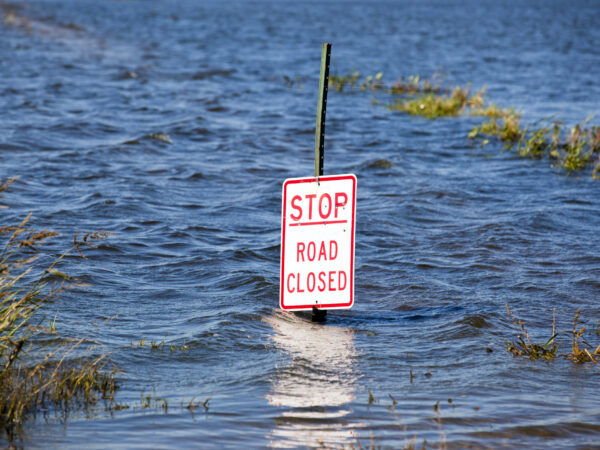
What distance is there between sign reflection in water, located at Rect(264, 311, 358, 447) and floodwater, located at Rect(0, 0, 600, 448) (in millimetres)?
17

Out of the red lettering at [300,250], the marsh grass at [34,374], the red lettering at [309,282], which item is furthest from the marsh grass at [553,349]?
the marsh grass at [34,374]

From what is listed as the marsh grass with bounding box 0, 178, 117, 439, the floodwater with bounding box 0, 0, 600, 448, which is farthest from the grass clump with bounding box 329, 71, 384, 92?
the marsh grass with bounding box 0, 178, 117, 439

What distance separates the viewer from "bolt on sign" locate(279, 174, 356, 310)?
6176 mm

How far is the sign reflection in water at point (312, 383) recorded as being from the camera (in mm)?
4629

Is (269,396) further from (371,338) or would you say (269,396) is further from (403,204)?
(403,204)

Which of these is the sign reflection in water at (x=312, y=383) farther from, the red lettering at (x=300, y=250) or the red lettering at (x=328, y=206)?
the red lettering at (x=328, y=206)

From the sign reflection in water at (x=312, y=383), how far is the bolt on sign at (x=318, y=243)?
0.90ft

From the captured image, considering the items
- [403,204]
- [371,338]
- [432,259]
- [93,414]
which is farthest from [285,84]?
[93,414]

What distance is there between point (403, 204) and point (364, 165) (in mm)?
2671

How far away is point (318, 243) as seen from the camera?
6273 millimetres

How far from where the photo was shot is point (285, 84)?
950 inches

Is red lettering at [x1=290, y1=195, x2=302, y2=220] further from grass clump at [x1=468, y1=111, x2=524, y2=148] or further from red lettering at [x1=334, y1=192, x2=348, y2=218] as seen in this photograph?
grass clump at [x1=468, y1=111, x2=524, y2=148]

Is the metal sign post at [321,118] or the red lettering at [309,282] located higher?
the metal sign post at [321,118]

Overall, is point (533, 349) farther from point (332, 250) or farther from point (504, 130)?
point (504, 130)
